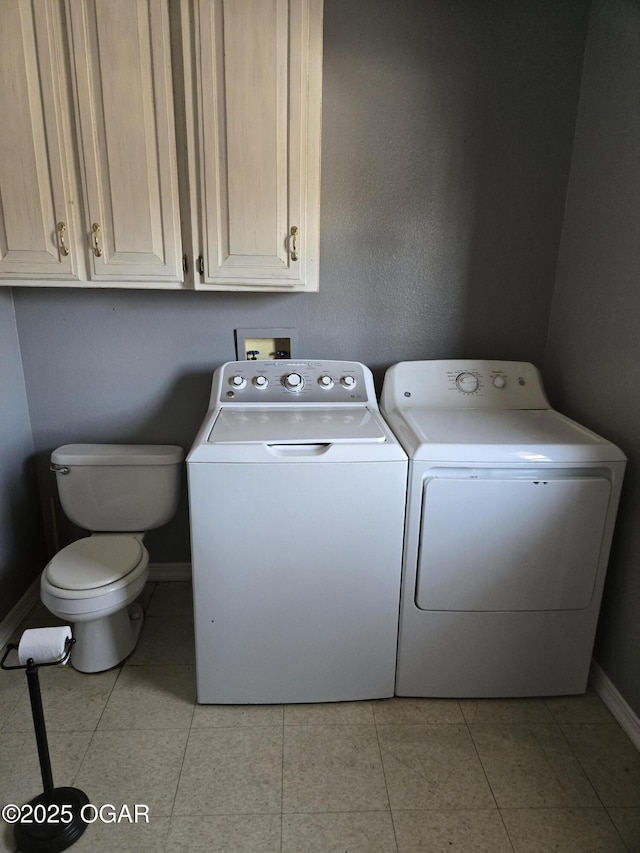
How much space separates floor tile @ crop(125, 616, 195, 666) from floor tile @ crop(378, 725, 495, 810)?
786 mm

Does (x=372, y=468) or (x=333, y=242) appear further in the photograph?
(x=333, y=242)

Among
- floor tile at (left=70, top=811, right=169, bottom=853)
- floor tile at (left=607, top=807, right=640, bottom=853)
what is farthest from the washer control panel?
floor tile at (left=607, top=807, right=640, bottom=853)

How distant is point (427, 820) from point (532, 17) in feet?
8.53

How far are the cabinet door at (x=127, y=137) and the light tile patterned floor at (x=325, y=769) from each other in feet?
4.77

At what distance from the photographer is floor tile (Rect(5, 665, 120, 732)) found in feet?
5.73

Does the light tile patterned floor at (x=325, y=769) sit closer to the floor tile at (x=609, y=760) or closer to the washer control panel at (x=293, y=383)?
the floor tile at (x=609, y=760)

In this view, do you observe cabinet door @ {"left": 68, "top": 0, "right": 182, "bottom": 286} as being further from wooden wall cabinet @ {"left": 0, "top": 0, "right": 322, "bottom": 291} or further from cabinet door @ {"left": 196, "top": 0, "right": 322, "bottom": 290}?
cabinet door @ {"left": 196, "top": 0, "right": 322, "bottom": 290}

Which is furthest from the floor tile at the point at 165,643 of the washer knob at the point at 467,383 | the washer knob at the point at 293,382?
the washer knob at the point at 467,383

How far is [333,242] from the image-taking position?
2.15m

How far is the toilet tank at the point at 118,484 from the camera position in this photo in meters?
2.13

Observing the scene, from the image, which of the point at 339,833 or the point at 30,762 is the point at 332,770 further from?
the point at 30,762

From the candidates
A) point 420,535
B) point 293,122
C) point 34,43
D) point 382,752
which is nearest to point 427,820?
point 382,752

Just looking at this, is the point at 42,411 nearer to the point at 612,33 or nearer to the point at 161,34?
the point at 161,34

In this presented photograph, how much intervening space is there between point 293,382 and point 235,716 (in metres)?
1.14
